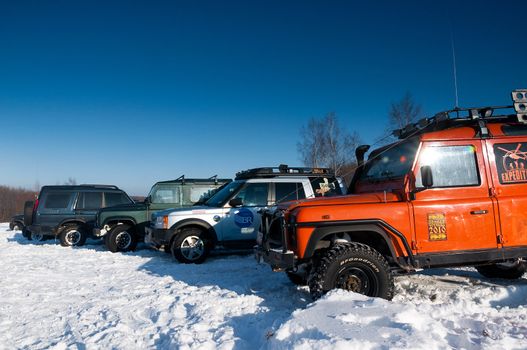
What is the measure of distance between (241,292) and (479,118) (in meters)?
4.03

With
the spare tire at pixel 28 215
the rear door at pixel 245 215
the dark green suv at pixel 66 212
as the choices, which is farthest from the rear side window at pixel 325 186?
the spare tire at pixel 28 215

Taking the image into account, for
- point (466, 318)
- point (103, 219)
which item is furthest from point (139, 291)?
point (103, 219)

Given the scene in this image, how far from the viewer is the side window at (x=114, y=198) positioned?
1272 cm

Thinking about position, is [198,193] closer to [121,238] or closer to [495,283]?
[121,238]

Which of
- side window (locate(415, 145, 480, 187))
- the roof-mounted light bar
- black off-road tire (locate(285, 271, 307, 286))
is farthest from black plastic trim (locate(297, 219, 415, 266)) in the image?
the roof-mounted light bar

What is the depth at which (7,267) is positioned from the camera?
27.3 ft

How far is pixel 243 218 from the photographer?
838 cm

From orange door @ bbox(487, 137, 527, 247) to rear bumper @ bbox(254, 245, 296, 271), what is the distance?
2626mm

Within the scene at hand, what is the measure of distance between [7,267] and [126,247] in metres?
2.84

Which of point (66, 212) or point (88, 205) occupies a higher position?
point (88, 205)

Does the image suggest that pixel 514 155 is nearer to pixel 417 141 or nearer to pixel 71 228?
pixel 417 141

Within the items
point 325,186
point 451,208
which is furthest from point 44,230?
point 451,208

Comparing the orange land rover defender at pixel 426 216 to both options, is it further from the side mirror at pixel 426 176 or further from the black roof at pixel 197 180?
the black roof at pixel 197 180

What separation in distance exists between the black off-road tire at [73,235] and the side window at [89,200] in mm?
685
